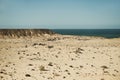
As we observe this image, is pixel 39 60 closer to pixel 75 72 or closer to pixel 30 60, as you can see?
pixel 30 60

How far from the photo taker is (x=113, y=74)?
52.2 feet

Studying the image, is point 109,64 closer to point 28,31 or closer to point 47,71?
point 47,71

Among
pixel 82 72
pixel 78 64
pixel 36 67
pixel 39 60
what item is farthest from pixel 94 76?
pixel 39 60

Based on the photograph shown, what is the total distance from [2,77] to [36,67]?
10.8 ft

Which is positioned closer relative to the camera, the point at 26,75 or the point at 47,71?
the point at 26,75

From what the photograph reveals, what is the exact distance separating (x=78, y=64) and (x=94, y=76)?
10.1 ft

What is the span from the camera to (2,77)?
44.5ft

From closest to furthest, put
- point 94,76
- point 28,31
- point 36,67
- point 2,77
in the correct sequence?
point 2,77
point 94,76
point 36,67
point 28,31

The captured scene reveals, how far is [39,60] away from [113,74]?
674 cm

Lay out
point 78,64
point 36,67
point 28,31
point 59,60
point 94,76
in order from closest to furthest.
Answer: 1. point 94,76
2. point 36,67
3. point 78,64
4. point 59,60
5. point 28,31

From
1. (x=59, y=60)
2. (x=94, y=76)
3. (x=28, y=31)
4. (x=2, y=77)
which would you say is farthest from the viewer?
(x=28, y=31)

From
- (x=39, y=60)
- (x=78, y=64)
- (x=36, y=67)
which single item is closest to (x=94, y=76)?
(x=78, y=64)

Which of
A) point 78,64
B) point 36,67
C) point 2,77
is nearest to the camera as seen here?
point 2,77

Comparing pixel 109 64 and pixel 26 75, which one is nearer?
pixel 26 75
